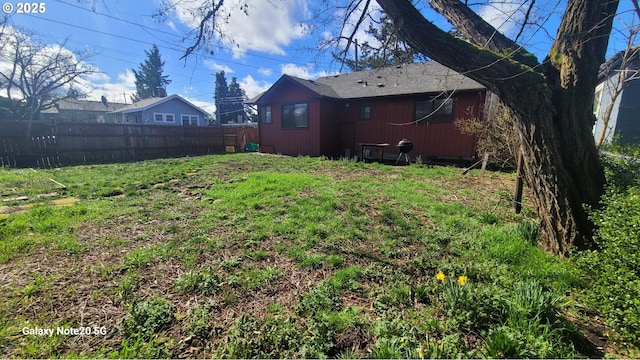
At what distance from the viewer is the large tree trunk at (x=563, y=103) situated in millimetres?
2686

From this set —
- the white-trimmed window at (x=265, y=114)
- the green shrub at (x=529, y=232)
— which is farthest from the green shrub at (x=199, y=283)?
the white-trimmed window at (x=265, y=114)

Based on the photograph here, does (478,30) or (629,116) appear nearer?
(478,30)

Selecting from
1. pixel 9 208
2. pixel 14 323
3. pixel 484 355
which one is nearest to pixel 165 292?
pixel 14 323

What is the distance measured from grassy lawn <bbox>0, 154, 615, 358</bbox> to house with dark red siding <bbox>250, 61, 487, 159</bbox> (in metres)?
6.27

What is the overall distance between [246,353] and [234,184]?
4.93m

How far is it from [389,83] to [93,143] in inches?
545

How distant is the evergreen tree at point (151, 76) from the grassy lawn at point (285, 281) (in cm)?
4890

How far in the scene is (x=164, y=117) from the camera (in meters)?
24.2

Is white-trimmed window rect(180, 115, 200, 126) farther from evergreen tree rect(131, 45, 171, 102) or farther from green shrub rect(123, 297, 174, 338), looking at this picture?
green shrub rect(123, 297, 174, 338)

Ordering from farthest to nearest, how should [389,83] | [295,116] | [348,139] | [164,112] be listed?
1. [164,112]
2. [295,116]
3. [348,139]
4. [389,83]

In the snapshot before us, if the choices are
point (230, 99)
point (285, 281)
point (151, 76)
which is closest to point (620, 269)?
point (285, 281)

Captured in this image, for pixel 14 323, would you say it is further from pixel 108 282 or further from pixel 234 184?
pixel 234 184

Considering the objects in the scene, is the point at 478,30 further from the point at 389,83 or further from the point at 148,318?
the point at 389,83

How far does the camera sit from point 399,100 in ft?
37.0
